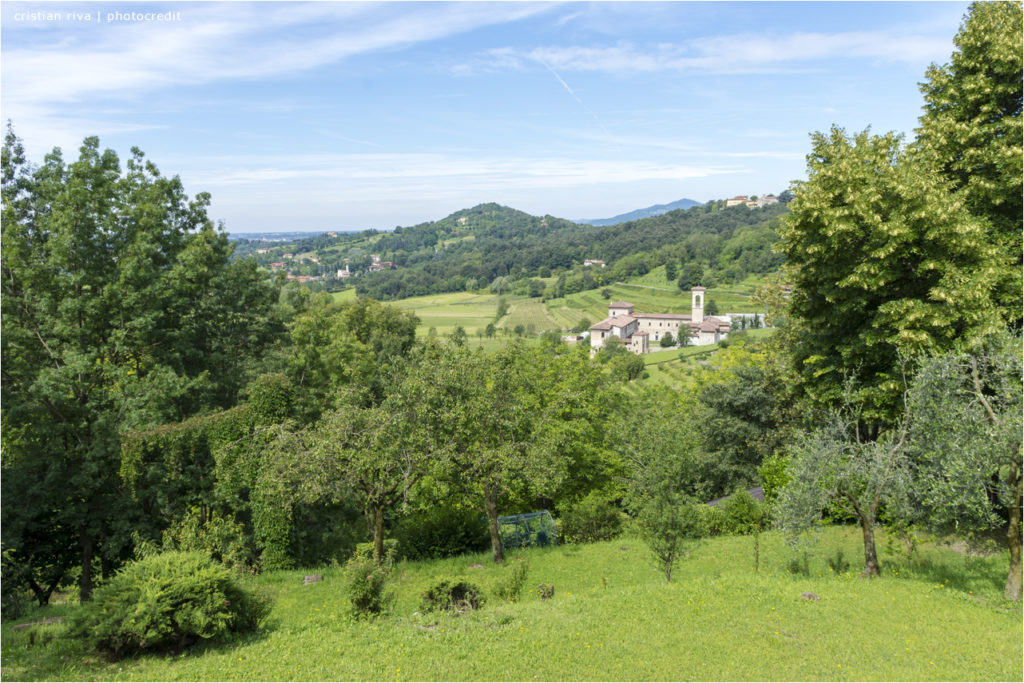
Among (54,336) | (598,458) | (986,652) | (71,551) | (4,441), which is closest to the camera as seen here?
(986,652)

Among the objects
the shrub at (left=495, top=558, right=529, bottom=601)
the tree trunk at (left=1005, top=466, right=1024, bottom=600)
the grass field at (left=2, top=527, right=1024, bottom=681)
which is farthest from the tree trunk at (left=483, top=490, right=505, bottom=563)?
the tree trunk at (left=1005, top=466, right=1024, bottom=600)

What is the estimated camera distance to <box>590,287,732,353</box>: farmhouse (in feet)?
Result: 373

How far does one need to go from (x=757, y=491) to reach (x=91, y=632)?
2189 centimetres

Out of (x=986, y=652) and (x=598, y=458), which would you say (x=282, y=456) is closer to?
(x=598, y=458)

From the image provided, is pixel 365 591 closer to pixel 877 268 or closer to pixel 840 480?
pixel 840 480

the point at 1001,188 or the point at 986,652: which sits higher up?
the point at 1001,188

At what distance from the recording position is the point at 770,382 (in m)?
26.3

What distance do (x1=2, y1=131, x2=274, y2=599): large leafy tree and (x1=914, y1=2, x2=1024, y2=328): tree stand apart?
76.5ft

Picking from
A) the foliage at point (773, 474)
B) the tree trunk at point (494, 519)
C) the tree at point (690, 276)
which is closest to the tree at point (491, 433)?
the tree trunk at point (494, 519)

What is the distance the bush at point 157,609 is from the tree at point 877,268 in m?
14.4

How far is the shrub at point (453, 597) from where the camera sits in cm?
1101

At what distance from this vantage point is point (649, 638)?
9328mm

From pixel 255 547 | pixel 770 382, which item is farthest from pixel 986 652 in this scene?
pixel 770 382

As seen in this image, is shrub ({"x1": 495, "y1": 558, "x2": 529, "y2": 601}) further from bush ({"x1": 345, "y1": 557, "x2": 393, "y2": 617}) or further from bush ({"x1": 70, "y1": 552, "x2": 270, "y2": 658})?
bush ({"x1": 70, "y1": 552, "x2": 270, "y2": 658})
